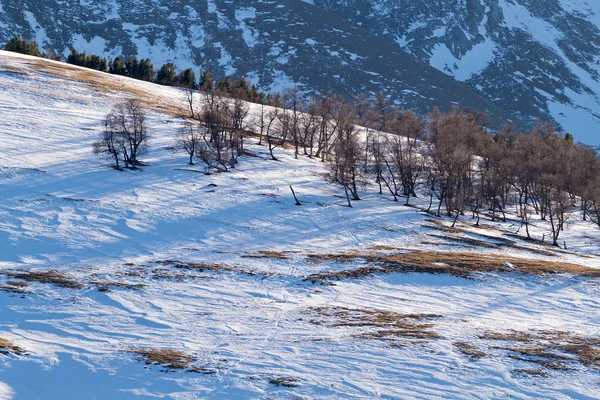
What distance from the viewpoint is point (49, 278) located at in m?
31.7

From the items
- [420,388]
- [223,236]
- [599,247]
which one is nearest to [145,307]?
[420,388]

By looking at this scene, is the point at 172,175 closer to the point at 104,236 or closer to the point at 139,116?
the point at 139,116

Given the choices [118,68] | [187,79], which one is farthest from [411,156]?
[118,68]

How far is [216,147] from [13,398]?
5072 centimetres

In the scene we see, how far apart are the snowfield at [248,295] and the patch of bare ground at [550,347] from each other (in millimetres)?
107

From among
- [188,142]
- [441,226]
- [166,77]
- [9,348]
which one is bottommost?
[9,348]

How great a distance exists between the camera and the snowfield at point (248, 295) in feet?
70.7

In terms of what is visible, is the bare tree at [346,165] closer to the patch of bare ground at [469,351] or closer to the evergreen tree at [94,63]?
A: the patch of bare ground at [469,351]

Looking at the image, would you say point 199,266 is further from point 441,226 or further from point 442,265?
point 441,226

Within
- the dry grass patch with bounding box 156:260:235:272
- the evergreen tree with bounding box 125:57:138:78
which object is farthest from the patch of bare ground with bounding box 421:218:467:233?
the evergreen tree with bounding box 125:57:138:78

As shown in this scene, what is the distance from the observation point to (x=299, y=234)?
50.0 metres

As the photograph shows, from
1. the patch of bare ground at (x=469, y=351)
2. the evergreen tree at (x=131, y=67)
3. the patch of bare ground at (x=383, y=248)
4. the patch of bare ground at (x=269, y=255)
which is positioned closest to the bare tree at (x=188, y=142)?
the patch of bare ground at (x=383, y=248)

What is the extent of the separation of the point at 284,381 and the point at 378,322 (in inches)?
340

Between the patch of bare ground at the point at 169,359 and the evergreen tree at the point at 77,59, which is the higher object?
the evergreen tree at the point at 77,59
